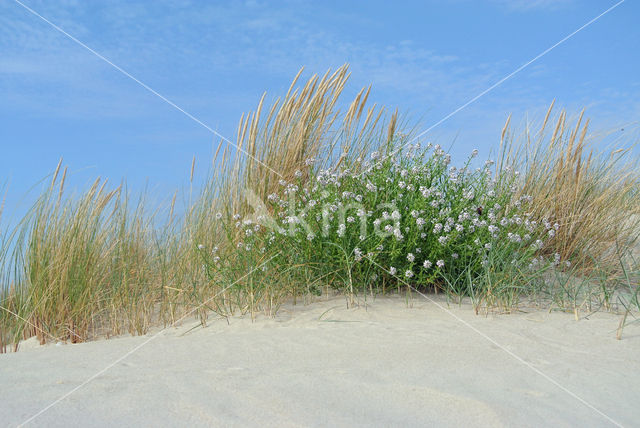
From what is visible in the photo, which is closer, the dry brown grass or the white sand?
the white sand

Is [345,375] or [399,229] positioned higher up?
[399,229]

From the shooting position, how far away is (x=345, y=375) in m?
2.52

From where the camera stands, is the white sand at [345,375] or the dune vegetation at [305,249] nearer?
the white sand at [345,375]

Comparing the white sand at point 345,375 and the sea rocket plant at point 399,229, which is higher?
the sea rocket plant at point 399,229

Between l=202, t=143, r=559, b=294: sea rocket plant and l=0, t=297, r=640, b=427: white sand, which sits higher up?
l=202, t=143, r=559, b=294: sea rocket plant

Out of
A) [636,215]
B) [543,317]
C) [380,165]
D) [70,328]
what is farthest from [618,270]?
[70,328]

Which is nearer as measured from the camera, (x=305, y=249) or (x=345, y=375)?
(x=345, y=375)

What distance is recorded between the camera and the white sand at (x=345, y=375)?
2.11 meters

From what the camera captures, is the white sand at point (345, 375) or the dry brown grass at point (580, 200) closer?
the white sand at point (345, 375)

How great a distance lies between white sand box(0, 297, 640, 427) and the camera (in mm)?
2109

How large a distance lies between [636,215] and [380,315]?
4002mm

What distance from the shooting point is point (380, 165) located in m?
4.53

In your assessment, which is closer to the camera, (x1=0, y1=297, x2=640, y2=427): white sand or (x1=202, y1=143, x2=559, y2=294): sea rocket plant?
(x1=0, y1=297, x2=640, y2=427): white sand

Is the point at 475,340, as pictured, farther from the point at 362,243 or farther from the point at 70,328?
the point at 70,328
